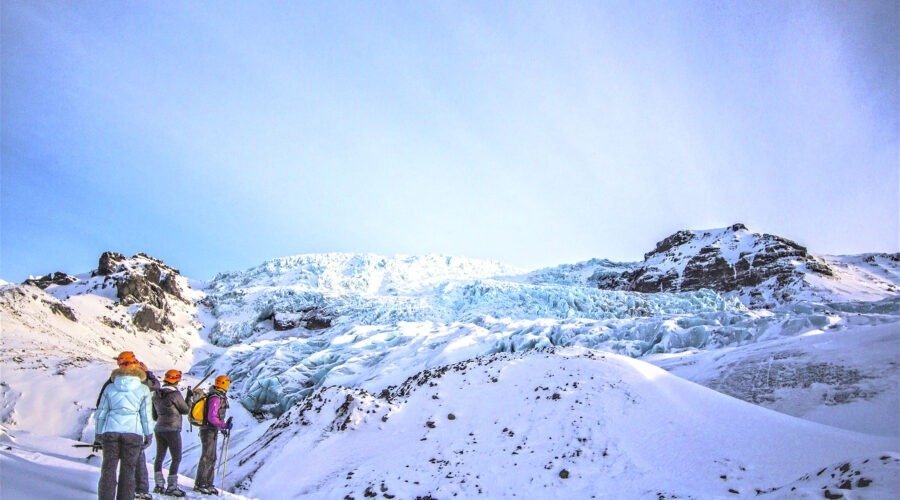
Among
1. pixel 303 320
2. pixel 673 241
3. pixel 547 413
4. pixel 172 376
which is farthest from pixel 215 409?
pixel 673 241

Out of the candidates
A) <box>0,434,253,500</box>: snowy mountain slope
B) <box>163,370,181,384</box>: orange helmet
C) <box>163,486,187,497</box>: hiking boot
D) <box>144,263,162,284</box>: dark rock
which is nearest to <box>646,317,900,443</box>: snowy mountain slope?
<box>163,486,187,497</box>: hiking boot

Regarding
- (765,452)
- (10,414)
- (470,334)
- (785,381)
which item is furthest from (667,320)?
(10,414)

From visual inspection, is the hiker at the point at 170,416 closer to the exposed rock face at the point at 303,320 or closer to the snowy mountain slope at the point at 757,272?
the exposed rock face at the point at 303,320

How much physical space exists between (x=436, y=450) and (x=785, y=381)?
10.6 metres

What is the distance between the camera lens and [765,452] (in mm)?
9406

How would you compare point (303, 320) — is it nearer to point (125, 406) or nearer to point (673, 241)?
point (125, 406)

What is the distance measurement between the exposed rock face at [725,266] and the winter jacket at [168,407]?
76910 mm

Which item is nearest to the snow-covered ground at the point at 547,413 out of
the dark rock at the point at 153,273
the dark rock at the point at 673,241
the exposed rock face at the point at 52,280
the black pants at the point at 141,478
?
the black pants at the point at 141,478

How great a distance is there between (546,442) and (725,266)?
3414 inches

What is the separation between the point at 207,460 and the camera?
7969 mm

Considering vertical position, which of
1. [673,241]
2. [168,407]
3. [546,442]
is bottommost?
[546,442]

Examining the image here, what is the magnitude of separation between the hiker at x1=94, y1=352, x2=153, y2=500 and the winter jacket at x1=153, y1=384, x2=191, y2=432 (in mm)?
1609

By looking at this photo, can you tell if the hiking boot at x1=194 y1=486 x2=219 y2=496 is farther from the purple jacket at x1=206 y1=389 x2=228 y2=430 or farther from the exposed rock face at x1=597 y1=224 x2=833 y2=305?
the exposed rock face at x1=597 y1=224 x2=833 y2=305

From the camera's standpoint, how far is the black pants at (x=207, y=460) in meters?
7.80
